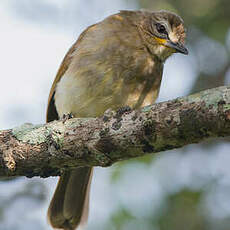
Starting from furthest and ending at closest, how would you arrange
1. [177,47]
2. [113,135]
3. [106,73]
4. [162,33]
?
[162,33] → [177,47] → [106,73] → [113,135]

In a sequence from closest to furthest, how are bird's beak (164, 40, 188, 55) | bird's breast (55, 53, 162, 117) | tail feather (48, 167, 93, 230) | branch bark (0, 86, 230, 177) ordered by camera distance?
branch bark (0, 86, 230, 177), bird's breast (55, 53, 162, 117), bird's beak (164, 40, 188, 55), tail feather (48, 167, 93, 230)

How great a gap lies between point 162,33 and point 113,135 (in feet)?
6.97

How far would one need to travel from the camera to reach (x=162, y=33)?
5066 mm

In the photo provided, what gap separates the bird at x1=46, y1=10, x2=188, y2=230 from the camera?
4500 mm

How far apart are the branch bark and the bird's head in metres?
1.61

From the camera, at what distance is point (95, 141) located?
3.32m

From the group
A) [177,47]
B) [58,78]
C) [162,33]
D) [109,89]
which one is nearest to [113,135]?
[109,89]

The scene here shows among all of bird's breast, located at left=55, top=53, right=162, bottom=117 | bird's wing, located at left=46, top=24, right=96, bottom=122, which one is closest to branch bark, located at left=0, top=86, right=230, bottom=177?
bird's breast, located at left=55, top=53, right=162, bottom=117

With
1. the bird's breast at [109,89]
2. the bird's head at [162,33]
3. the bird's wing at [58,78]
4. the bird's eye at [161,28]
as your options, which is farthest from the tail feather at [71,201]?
the bird's eye at [161,28]

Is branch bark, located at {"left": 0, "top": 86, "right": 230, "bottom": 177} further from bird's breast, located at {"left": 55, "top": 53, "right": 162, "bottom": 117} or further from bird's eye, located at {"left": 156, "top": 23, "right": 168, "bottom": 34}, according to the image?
bird's eye, located at {"left": 156, "top": 23, "right": 168, "bottom": 34}

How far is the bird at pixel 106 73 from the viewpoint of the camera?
14.8ft

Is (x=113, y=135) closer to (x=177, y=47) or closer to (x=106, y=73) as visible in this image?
(x=106, y=73)

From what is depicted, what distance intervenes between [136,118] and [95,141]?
35cm

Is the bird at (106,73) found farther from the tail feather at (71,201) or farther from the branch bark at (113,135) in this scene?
the branch bark at (113,135)
